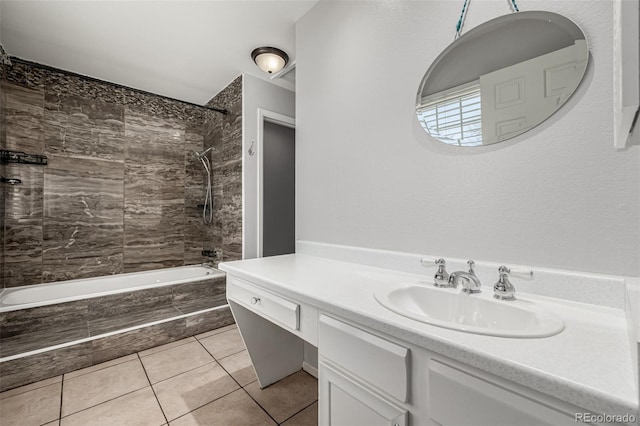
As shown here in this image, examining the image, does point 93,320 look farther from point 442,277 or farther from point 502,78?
point 502,78

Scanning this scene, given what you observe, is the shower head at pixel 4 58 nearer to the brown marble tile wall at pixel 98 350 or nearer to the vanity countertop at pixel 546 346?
the brown marble tile wall at pixel 98 350

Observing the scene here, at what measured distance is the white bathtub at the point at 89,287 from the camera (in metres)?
2.22

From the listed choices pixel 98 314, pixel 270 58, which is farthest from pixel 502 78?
pixel 98 314

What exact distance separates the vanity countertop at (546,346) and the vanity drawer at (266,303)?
64 millimetres

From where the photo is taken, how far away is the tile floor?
150cm

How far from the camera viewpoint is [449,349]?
64 centimetres

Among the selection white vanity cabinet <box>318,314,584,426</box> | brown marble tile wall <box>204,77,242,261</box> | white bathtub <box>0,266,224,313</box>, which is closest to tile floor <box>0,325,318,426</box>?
white bathtub <box>0,266,224,313</box>

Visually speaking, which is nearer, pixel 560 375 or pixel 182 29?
pixel 560 375

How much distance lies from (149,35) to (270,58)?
0.99m

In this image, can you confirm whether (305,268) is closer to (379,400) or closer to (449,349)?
(379,400)

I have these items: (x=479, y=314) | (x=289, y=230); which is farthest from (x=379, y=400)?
(x=289, y=230)

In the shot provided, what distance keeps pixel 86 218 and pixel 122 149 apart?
2.82 ft

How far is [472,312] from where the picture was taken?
3.19 ft

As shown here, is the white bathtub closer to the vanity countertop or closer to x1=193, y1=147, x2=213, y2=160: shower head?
x1=193, y1=147, x2=213, y2=160: shower head
